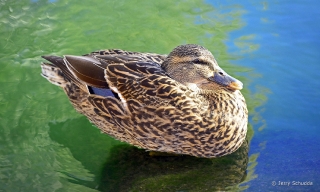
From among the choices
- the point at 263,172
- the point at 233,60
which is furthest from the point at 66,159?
the point at 233,60

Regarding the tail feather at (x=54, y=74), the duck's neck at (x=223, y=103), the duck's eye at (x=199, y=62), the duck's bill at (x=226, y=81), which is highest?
the duck's eye at (x=199, y=62)

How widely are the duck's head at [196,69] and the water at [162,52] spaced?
0.72 meters

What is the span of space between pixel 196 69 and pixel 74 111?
1498mm

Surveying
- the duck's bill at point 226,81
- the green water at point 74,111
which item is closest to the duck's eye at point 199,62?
the duck's bill at point 226,81

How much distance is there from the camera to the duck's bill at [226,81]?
14.1 ft

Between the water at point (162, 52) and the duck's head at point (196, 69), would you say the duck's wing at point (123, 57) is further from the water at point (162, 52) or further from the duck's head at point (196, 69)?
the water at point (162, 52)

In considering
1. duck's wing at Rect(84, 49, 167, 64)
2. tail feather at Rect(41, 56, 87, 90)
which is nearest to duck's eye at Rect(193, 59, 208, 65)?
duck's wing at Rect(84, 49, 167, 64)

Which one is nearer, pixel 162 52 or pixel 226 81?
pixel 226 81

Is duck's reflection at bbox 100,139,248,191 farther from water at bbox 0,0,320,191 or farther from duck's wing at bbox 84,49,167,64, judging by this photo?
duck's wing at bbox 84,49,167,64

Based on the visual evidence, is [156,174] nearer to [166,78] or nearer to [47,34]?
[166,78]

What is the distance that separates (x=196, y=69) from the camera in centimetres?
446

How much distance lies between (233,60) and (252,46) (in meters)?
0.36

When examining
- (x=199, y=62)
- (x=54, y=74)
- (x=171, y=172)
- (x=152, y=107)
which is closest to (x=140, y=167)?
(x=171, y=172)

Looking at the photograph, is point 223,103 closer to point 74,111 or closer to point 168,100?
point 168,100
